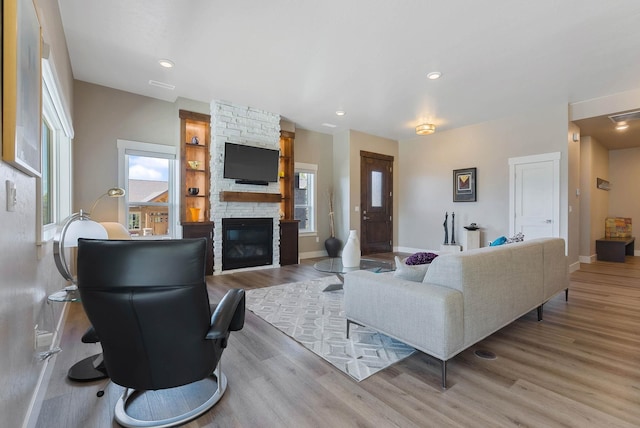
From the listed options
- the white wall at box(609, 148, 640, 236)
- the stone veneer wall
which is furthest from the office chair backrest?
the white wall at box(609, 148, 640, 236)

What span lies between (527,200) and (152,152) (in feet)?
21.5

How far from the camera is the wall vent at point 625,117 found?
4.75 metres

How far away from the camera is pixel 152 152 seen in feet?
16.0

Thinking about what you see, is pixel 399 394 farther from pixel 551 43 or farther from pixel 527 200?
pixel 527 200

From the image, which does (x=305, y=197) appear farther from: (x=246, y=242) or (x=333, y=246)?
(x=246, y=242)

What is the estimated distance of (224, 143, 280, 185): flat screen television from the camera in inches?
203

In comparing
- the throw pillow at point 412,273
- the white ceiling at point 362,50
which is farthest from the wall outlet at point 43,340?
the white ceiling at point 362,50

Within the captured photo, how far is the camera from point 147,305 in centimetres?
139

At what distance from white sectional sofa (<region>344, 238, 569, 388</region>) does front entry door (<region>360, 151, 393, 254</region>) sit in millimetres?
4610

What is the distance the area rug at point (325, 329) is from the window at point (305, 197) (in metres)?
2.71

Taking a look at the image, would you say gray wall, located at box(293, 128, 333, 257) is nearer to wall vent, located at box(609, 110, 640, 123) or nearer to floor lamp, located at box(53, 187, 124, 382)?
floor lamp, located at box(53, 187, 124, 382)

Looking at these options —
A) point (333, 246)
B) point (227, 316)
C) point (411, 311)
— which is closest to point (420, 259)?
point (411, 311)

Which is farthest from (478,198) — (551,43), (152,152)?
(152,152)

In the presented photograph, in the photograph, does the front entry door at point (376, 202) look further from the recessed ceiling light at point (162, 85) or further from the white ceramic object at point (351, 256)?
the recessed ceiling light at point (162, 85)
